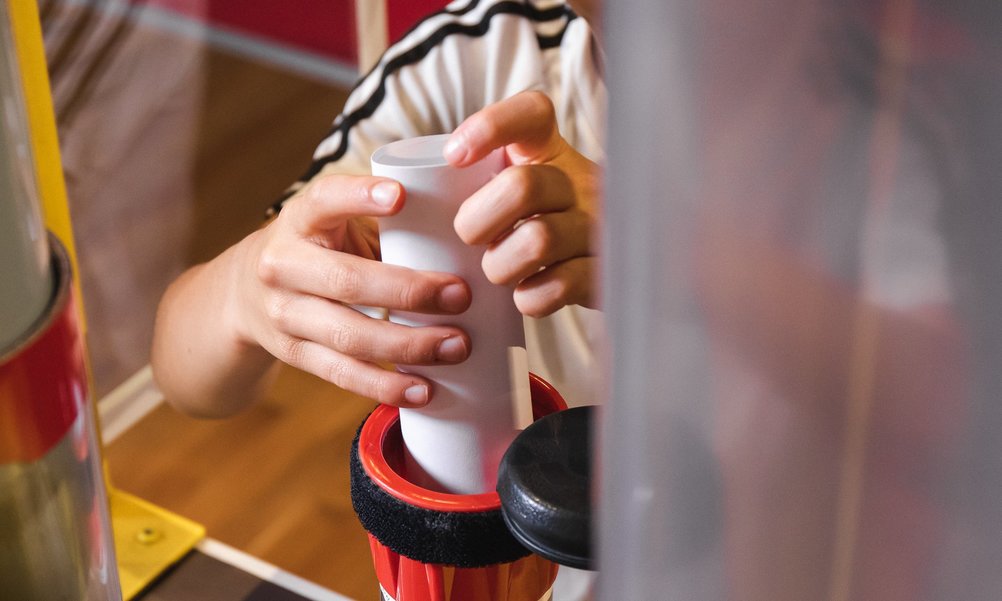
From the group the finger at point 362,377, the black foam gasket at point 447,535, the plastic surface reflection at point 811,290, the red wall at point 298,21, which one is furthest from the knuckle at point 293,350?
the red wall at point 298,21

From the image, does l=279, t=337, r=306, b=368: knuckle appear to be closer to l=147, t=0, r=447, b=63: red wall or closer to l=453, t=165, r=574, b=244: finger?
l=453, t=165, r=574, b=244: finger

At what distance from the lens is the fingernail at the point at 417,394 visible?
0.33 meters

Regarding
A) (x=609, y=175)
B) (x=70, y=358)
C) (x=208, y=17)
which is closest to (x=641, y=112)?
(x=609, y=175)

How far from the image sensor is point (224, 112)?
1.93m

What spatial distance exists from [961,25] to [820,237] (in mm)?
33

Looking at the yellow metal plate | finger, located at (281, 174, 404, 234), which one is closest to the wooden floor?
the yellow metal plate

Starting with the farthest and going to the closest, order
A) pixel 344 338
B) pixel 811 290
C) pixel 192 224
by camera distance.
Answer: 1. pixel 192 224
2. pixel 344 338
3. pixel 811 290

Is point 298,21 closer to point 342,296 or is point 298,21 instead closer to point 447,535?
point 342,296

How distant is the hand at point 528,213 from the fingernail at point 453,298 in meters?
0.01

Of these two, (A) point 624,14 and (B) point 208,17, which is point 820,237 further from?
(B) point 208,17

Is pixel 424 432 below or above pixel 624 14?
below

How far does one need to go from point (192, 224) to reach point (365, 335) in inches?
49.9

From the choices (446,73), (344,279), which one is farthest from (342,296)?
(446,73)

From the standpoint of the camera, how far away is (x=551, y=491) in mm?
262
